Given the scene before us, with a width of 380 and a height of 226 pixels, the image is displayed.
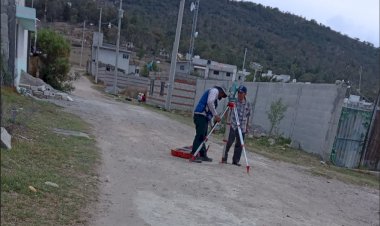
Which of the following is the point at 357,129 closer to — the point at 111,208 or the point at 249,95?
the point at 249,95

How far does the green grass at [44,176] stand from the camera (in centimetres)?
476

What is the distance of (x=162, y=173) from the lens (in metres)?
8.31

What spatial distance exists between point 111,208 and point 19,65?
17163 mm

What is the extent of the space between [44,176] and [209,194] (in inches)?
103

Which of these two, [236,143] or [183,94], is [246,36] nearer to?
[183,94]

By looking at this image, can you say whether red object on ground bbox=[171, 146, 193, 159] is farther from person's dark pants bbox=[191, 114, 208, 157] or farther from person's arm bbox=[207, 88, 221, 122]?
person's arm bbox=[207, 88, 221, 122]

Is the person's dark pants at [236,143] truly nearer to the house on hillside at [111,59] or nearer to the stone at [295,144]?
the stone at [295,144]

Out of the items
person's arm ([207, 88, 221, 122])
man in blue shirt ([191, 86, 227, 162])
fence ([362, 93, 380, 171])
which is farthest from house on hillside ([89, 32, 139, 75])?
person's arm ([207, 88, 221, 122])

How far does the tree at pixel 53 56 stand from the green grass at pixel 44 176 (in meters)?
18.5

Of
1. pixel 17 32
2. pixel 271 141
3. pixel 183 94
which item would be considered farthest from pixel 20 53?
pixel 183 94

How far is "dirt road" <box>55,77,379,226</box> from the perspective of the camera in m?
5.96

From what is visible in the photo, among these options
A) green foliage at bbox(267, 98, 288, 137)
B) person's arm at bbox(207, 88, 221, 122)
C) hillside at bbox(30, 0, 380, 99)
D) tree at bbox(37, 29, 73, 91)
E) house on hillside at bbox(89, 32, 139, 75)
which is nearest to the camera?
person's arm at bbox(207, 88, 221, 122)

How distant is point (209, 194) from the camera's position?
7.32 m

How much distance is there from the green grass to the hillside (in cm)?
4947
